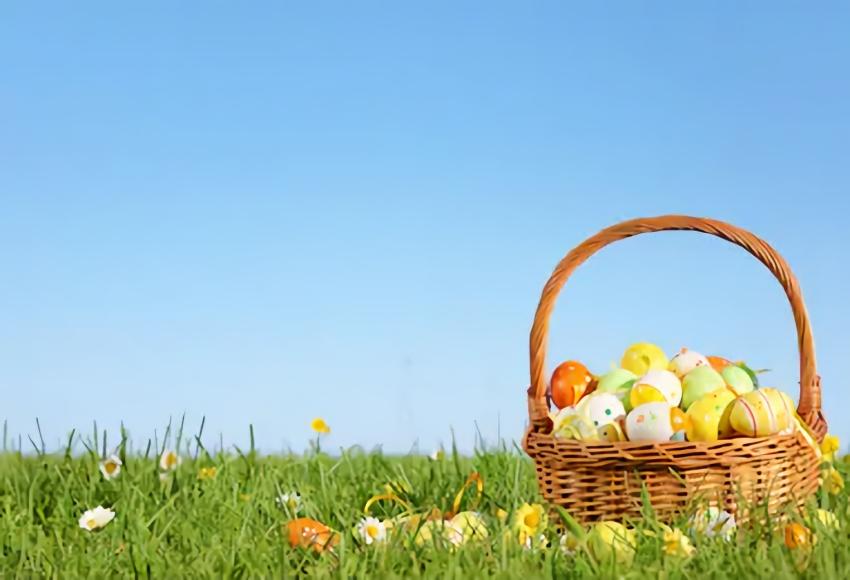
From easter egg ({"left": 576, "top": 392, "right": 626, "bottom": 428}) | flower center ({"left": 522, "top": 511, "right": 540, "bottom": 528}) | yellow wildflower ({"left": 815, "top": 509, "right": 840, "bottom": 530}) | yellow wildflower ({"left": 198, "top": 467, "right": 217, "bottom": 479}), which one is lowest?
yellow wildflower ({"left": 815, "top": 509, "right": 840, "bottom": 530})

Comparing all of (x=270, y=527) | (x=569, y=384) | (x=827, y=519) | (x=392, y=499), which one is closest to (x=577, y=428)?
(x=569, y=384)

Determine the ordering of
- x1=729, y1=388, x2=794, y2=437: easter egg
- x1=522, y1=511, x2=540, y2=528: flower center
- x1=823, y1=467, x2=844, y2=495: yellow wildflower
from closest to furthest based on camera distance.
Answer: x1=522, y1=511, x2=540, y2=528: flower center < x1=729, y1=388, x2=794, y2=437: easter egg < x1=823, y1=467, x2=844, y2=495: yellow wildflower

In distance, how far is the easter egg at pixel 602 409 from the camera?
10.5 ft

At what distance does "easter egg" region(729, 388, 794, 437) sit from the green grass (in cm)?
30

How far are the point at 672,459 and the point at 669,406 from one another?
0.60 feet

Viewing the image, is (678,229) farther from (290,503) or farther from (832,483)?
(290,503)

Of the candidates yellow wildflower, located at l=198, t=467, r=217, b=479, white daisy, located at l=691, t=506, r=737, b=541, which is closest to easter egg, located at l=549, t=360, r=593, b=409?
white daisy, located at l=691, t=506, r=737, b=541

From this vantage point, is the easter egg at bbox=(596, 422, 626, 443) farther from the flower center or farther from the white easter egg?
the flower center

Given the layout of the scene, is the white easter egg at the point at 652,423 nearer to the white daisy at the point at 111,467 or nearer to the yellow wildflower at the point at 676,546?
the yellow wildflower at the point at 676,546

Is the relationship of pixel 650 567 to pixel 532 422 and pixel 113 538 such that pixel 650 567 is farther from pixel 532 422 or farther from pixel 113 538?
pixel 113 538

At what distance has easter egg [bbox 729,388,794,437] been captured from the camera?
3078 millimetres

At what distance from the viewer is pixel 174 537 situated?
10.5ft

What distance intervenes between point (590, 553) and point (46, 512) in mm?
1974

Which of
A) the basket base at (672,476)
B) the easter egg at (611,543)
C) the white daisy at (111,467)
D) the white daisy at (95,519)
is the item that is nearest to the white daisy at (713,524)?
the basket base at (672,476)
